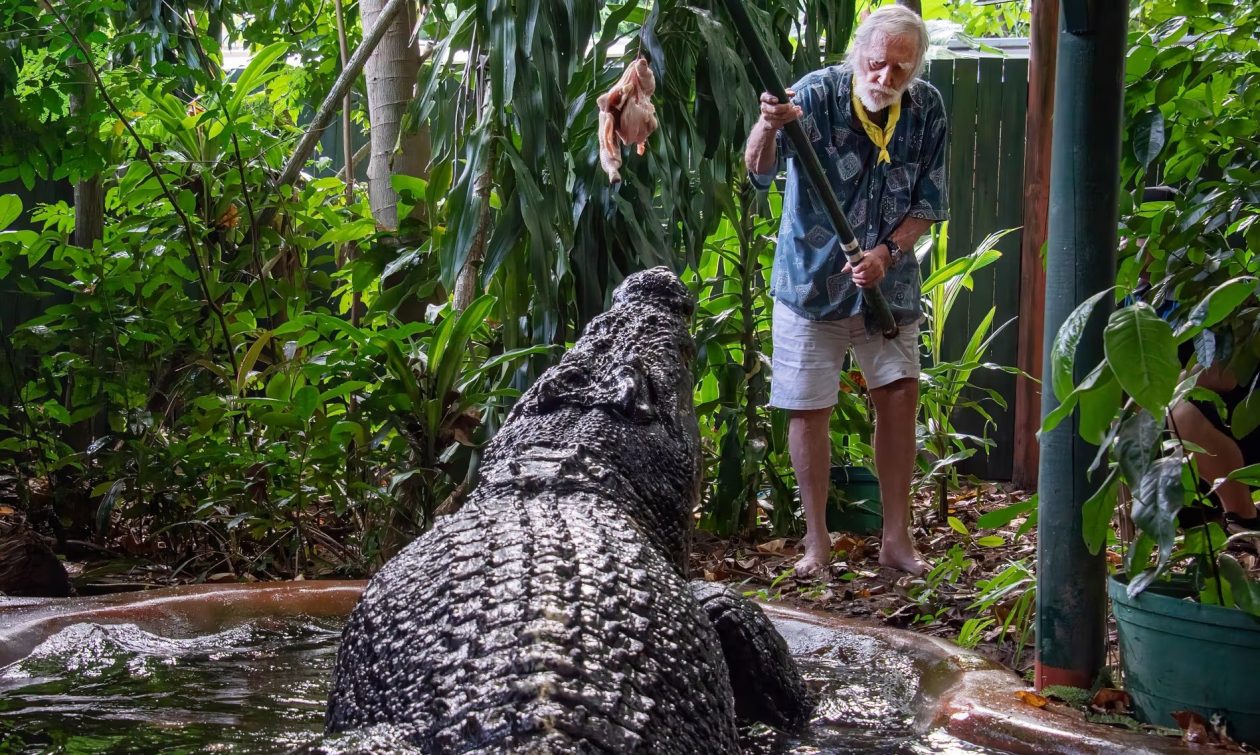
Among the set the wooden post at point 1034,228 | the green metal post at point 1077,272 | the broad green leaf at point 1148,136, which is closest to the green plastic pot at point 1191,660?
the green metal post at point 1077,272

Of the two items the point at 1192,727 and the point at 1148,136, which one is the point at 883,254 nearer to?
the point at 1148,136

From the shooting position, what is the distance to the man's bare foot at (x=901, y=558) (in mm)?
3727

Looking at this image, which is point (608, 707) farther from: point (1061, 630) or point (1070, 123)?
point (1070, 123)

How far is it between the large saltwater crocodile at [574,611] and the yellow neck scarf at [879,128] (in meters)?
1.61

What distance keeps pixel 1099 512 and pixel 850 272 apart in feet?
5.94

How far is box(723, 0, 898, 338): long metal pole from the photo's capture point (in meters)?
2.64

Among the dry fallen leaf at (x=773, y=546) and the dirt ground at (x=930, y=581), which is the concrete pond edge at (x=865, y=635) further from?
the dry fallen leaf at (x=773, y=546)

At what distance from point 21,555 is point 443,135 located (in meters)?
1.96

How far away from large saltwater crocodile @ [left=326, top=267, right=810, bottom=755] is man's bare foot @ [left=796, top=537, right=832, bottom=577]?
148 cm

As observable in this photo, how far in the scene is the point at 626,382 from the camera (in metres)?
2.20

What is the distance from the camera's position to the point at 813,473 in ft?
12.5

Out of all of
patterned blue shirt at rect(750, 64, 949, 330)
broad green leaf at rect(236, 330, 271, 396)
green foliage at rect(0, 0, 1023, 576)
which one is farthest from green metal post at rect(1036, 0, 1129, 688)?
broad green leaf at rect(236, 330, 271, 396)

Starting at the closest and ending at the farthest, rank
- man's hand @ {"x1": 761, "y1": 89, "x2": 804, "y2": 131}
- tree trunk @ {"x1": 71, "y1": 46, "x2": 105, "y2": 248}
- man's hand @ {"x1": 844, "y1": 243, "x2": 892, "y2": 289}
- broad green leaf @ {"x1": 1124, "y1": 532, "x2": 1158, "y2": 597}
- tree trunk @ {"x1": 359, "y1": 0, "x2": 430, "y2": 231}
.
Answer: broad green leaf @ {"x1": 1124, "y1": 532, "x2": 1158, "y2": 597} → man's hand @ {"x1": 761, "y1": 89, "x2": 804, "y2": 131} → man's hand @ {"x1": 844, "y1": 243, "x2": 892, "y2": 289} → tree trunk @ {"x1": 71, "y1": 46, "x2": 105, "y2": 248} → tree trunk @ {"x1": 359, "y1": 0, "x2": 430, "y2": 231}

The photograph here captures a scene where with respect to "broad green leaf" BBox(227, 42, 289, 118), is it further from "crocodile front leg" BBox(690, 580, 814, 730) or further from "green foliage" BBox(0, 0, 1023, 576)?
"crocodile front leg" BBox(690, 580, 814, 730)
